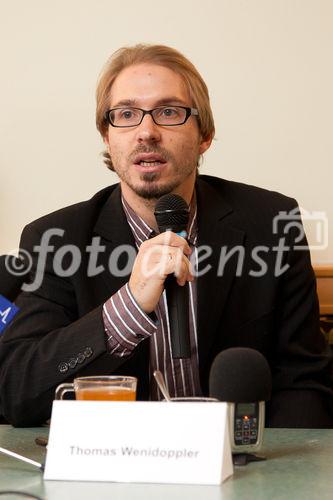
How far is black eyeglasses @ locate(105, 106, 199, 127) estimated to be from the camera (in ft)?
6.54

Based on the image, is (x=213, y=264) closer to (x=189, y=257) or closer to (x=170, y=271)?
(x=189, y=257)

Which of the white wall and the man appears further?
the white wall

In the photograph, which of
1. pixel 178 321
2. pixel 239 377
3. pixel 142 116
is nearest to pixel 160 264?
pixel 178 321

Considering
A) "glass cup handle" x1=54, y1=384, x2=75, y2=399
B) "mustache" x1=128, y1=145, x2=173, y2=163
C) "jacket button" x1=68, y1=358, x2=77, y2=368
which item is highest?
"mustache" x1=128, y1=145, x2=173, y2=163

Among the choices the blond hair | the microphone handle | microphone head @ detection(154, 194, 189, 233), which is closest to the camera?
the microphone handle

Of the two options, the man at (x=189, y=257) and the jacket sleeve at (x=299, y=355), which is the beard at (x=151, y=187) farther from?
the jacket sleeve at (x=299, y=355)

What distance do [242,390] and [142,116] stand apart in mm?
942

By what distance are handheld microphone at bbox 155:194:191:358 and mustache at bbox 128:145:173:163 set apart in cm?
32

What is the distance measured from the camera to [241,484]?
3.62 feet

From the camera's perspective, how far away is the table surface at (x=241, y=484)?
3.45 ft

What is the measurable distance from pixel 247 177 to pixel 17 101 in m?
0.79

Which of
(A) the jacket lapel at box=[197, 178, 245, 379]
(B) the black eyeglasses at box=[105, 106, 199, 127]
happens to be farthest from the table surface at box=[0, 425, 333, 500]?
(B) the black eyeglasses at box=[105, 106, 199, 127]

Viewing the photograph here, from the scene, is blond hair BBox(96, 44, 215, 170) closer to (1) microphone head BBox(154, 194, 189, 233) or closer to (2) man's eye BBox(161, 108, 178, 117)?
(2) man's eye BBox(161, 108, 178, 117)

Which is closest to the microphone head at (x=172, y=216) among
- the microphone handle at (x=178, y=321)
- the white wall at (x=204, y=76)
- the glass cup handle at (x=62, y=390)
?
the microphone handle at (x=178, y=321)
